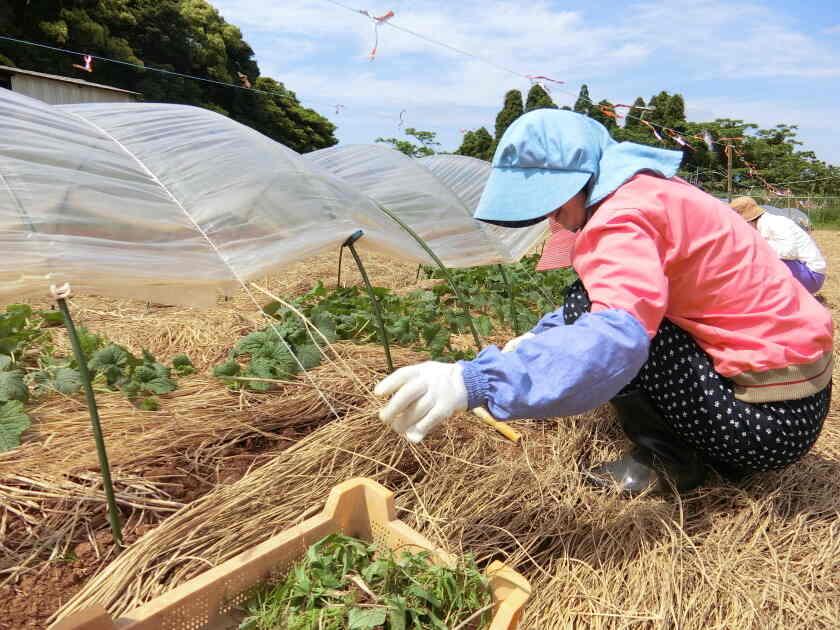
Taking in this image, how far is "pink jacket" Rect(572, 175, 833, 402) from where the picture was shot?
3.80 ft

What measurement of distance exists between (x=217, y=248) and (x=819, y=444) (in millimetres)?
2062

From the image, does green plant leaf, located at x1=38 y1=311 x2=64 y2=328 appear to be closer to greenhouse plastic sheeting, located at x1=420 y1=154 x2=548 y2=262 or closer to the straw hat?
greenhouse plastic sheeting, located at x1=420 y1=154 x2=548 y2=262

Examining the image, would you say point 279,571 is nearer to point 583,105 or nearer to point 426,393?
point 426,393

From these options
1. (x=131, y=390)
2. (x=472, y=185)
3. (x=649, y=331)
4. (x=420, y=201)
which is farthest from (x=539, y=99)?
(x=649, y=331)

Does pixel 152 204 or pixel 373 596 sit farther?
pixel 152 204

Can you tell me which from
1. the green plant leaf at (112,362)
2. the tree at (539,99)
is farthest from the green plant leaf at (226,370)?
the tree at (539,99)

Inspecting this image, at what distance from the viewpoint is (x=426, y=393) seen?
103 centimetres

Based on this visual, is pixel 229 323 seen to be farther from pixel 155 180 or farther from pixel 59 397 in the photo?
pixel 155 180

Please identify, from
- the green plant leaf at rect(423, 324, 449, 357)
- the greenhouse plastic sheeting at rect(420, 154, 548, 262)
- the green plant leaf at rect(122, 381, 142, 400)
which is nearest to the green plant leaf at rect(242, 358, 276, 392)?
the green plant leaf at rect(122, 381, 142, 400)

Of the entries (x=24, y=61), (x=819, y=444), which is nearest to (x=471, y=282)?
(x=819, y=444)

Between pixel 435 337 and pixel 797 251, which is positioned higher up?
pixel 797 251

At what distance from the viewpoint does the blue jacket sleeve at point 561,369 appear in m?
1.00

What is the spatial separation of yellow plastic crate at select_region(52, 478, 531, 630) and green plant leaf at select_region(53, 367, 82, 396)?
1.18 metres

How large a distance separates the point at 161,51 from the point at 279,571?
14361mm
